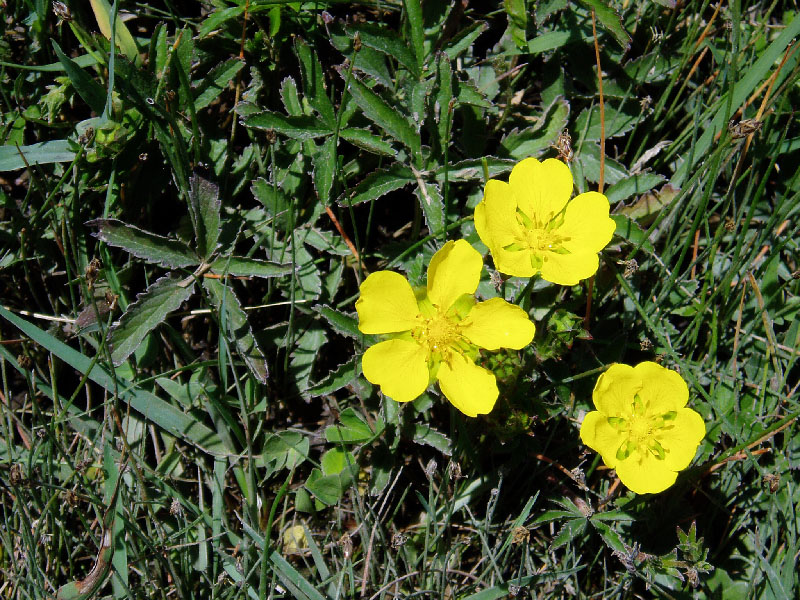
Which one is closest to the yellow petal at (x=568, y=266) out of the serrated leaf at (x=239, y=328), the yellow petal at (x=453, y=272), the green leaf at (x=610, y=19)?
the yellow petal at (x=453, y=272)

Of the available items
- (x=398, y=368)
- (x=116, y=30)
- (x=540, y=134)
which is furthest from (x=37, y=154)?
(x=540, y=134)

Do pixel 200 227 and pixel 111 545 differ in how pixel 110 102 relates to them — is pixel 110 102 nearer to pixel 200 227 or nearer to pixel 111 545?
pixel 200 227

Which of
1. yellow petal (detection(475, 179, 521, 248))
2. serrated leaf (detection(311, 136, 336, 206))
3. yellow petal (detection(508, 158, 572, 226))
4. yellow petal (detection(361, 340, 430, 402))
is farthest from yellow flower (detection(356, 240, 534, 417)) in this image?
serrated leaf (detection(311, 136, 336, 206))

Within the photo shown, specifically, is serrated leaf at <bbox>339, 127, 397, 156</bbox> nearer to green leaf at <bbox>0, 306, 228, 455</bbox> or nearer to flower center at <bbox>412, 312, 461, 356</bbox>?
flower center at <bbox>412, 312, 461, 356</bbox>

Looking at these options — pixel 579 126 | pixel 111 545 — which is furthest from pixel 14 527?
pixel 579 126

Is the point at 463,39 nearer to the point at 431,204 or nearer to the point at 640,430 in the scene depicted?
the point at 431,204

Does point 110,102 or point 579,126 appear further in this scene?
point 579,126

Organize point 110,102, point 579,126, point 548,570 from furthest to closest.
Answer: point 579,126 < point 548,570 < point 110,102
